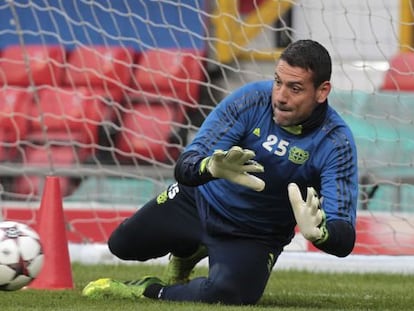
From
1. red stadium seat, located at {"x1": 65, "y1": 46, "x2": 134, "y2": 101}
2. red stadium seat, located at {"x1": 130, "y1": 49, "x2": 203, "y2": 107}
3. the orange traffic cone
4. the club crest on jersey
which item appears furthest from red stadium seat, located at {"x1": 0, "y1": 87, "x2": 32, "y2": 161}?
the club crest on jersey

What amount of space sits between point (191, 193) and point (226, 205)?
305 mm

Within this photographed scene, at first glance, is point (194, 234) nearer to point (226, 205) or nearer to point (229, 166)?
point (226, 205)

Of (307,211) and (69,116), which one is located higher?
(307,211)

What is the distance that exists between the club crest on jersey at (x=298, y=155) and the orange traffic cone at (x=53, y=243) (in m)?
1.49

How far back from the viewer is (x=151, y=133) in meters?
8.89

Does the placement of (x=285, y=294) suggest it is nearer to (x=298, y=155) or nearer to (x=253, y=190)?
(x=253, y=190)

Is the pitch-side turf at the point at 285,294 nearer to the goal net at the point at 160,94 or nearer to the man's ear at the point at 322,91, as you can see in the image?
the goal net at the point at 160,94

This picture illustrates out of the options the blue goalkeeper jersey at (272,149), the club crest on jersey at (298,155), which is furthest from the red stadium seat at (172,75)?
the club crest on jersey at (298,155)

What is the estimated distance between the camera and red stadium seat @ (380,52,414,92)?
7.91 metres

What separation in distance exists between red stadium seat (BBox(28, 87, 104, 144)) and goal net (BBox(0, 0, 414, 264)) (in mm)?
12

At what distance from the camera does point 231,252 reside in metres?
5.14

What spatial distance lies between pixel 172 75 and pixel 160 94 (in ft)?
0.61

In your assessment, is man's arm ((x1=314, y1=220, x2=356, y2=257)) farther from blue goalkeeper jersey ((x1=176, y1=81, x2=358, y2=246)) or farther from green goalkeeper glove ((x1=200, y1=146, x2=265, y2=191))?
green goalkeeper glove ((x1=200, y1=146, x2=265, y2=191))

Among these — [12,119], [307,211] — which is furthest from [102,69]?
[307,211]
